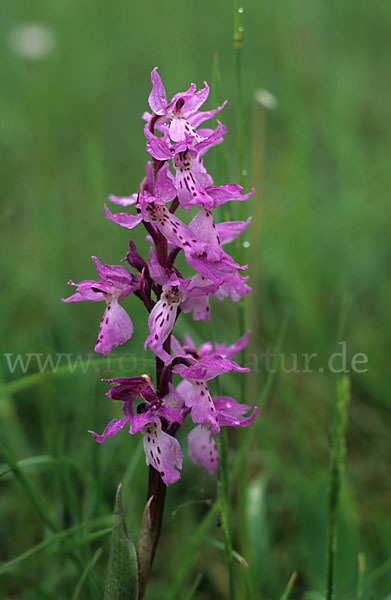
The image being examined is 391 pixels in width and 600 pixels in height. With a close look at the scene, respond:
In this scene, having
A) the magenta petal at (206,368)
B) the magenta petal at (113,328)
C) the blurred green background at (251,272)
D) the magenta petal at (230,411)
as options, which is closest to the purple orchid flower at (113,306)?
the magenta petal at (113,328)

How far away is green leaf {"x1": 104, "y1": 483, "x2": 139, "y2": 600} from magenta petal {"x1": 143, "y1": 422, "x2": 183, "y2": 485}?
0.34 feet

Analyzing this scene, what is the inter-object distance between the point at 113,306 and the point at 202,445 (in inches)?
14.1

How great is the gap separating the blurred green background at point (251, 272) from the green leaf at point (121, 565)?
21cm

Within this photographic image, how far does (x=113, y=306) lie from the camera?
1.29m

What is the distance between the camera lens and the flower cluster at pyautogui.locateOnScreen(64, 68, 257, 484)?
4.05 feet

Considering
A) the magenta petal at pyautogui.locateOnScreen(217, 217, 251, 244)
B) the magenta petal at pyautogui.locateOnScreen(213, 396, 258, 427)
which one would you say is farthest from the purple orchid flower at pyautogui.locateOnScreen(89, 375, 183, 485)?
the magenta petal at pyautogui.locateOnScreen(217, 217, 251, 244)

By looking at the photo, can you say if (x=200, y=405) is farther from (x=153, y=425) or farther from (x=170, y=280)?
(x=170, y=280)

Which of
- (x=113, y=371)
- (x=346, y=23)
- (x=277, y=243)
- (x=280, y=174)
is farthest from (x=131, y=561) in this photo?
(x=346, y=23)

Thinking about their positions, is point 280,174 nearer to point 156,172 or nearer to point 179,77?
point 179,77

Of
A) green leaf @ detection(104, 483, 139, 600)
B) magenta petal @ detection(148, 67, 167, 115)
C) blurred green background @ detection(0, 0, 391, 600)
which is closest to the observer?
green leaf @ detection(104, 483, 139, 600)

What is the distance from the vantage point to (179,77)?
4.07 meters

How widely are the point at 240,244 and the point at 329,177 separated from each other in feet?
9.18

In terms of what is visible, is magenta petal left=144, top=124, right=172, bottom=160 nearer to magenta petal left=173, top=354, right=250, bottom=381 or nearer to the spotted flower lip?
the spotted flower lip

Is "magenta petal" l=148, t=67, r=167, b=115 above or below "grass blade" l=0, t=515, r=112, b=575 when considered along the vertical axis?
above
